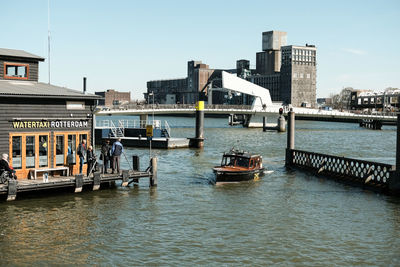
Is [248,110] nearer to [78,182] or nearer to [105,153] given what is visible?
[105,153]

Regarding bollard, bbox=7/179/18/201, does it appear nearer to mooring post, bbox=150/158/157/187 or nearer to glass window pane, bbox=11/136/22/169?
glass window pane, bbox=11/136/22/169

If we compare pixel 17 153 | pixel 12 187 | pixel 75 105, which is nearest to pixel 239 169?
pixel 75 105

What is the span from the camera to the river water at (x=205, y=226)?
17.8m

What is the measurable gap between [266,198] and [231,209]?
3960 mm

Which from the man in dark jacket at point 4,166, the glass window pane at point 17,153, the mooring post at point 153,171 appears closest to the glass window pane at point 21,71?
the glass window pane at point 17,153

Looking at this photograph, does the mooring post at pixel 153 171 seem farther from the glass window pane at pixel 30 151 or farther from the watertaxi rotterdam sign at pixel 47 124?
the glass window pane at pixel 30 151

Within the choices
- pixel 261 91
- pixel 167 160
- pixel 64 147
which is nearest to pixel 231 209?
pixel 64 147

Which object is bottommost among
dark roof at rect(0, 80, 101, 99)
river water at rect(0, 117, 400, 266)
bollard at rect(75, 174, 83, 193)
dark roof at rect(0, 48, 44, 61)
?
river water at rect(0, 117, 400, 266)

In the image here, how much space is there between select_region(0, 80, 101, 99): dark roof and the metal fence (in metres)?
17.4

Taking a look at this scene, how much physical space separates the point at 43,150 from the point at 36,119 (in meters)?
1.75

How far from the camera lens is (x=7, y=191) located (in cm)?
2381

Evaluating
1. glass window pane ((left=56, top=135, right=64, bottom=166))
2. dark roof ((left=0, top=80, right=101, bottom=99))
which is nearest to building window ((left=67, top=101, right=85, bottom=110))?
dark roof ((left=0, top=80, right=101, bottom=99))

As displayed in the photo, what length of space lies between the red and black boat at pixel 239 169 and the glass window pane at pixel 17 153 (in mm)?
12673

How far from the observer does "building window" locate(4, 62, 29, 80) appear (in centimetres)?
2919
